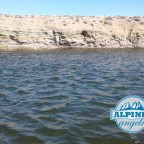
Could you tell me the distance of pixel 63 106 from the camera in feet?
42.8

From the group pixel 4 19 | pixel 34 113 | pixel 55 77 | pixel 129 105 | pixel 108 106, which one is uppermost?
pixel 4 19

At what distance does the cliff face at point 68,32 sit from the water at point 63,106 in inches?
1005

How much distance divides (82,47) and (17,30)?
1167 cm

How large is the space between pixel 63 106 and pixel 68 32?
3738 centimetres

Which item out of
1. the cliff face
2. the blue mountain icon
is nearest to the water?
the blue mountain icon

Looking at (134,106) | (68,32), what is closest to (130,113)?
(134,106)

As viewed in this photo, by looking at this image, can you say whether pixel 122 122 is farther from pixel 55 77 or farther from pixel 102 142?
pixel 55 77

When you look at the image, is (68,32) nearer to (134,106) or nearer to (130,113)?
(134,106)

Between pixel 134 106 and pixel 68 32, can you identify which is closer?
pixel 134 106

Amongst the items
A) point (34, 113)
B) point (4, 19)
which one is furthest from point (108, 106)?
point (4, 19)

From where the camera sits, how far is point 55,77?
68.1 feet

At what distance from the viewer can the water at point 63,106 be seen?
952cm

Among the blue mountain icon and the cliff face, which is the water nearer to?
the blue mountain icon

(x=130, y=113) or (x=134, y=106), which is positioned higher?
(x=134, y=106)
